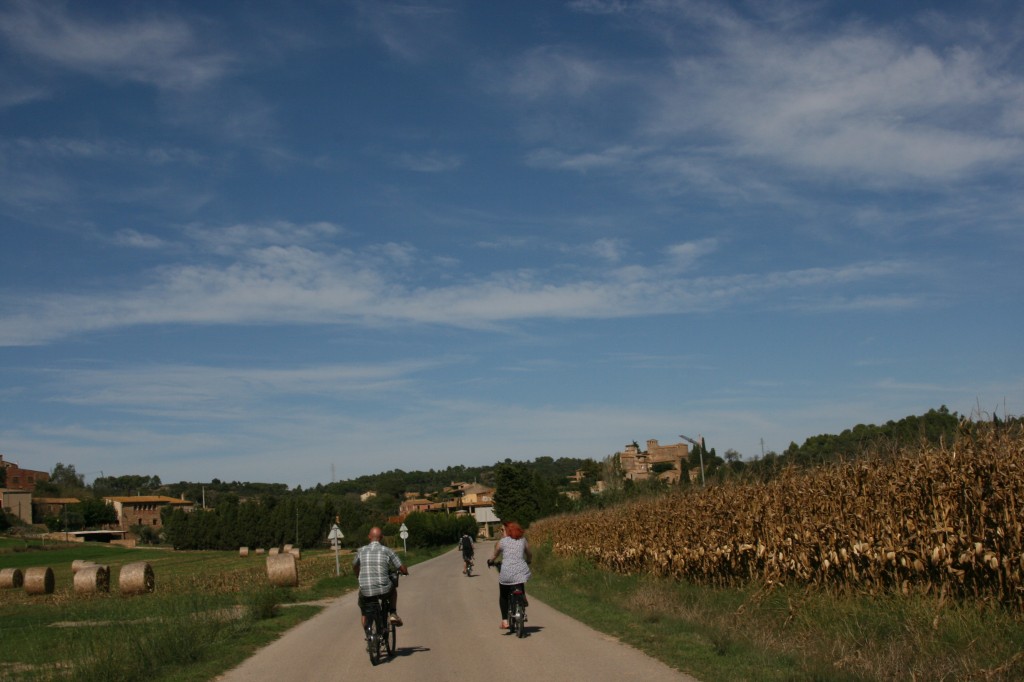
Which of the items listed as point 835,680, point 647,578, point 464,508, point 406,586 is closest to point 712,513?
point 647,578

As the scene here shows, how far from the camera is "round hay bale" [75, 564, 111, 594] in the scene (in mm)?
36469

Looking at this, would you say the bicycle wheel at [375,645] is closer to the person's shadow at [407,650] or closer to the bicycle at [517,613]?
the person's shadow at [407,650]

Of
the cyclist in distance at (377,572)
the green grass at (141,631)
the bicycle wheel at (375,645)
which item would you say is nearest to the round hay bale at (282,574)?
the green grass at (141,631)

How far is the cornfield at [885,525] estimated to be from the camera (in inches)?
387

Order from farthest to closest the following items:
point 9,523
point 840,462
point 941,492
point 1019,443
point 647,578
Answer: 1. point 9,523
2. point 647,578
3. point 840,462
4. point 941,492
5. point 1019,443

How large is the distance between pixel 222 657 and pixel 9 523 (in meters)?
138

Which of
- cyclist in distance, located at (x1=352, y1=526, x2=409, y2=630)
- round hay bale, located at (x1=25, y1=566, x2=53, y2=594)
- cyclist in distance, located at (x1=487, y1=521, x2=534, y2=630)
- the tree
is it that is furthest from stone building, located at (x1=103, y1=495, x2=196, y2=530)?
cyclist in distance, located at (x1=352, y1=526, x2=409, y2=630)

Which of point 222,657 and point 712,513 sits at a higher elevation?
point 712,513

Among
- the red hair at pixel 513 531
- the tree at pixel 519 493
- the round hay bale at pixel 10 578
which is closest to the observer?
the red hair at pixel 513 531

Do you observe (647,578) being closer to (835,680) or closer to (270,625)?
(270,625)

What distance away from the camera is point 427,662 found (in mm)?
12297

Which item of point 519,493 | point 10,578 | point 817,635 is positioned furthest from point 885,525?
point 519,493

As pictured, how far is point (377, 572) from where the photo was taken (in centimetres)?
1338

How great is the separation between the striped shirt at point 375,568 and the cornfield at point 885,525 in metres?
6.40
